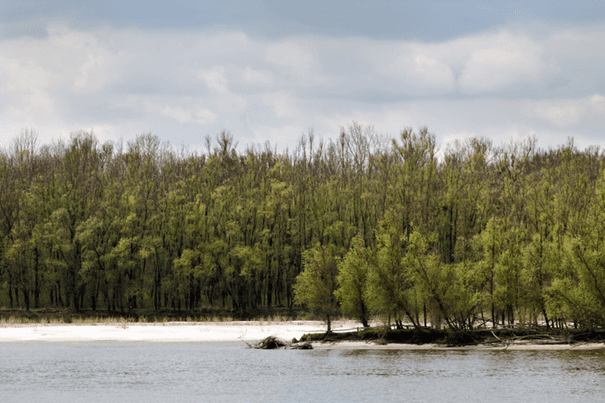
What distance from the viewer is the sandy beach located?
158 ft

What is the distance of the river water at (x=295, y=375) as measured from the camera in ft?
99.4

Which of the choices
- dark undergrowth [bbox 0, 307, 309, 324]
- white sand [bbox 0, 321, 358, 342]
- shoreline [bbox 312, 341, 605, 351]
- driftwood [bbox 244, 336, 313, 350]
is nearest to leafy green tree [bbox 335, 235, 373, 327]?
white sand [bbox 0, 321, 358, 342]

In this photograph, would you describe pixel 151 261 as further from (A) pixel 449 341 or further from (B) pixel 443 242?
(A) pixel 449 341

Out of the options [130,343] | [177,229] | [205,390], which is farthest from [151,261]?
[205,390]

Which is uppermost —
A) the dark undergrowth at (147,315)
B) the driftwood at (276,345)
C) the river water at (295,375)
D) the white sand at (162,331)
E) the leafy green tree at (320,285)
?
the leafy green tree at (320,285)

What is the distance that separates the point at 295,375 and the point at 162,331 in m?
26.0

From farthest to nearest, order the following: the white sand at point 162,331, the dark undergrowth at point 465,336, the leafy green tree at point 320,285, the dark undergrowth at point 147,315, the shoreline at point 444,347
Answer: the dark undergrowth at point 147,315 → the white sand at point 162,331 → the leafy green tree at point 320,285 → the dark undergrowth at point 465,336 → the shoreline at point 444,347

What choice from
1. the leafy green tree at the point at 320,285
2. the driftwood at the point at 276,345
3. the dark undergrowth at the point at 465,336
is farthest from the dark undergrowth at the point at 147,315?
the driftwood at the point at 276,345

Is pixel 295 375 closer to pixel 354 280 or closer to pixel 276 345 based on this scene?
pixel 276 345

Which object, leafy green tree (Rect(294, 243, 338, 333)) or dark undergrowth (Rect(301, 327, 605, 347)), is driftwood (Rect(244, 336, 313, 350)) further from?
leafy green tree (Rect(294, 243, 338, 333))

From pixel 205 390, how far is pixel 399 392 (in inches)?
327

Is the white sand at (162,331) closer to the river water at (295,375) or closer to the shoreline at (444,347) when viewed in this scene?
the shoreline at (444,347)

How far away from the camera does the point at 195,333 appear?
5906 cm

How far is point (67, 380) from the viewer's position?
34.2 m
